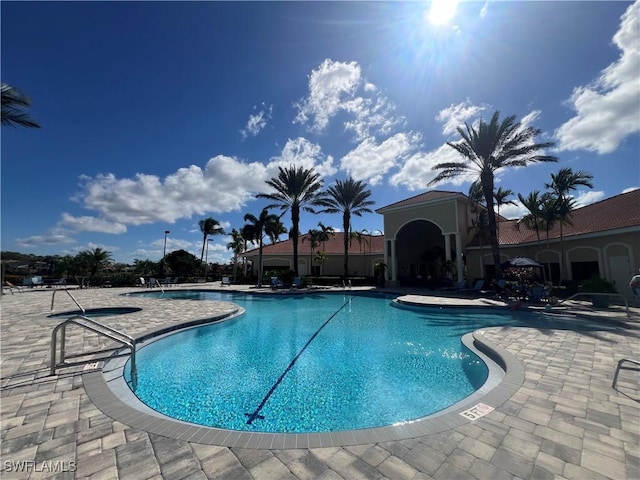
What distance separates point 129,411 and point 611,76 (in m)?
17.4

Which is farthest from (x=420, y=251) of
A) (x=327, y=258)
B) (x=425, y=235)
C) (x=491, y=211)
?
(x=491, y=211)

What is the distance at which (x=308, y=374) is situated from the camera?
609 cm

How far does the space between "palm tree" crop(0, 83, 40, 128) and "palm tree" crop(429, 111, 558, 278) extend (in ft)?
72.9

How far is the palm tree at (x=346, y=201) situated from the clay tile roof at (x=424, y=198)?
1913 mm

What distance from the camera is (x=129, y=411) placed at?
3.51m

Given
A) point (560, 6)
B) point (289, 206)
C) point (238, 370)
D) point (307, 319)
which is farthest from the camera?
point (289, 206)

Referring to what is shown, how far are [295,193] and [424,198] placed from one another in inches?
472

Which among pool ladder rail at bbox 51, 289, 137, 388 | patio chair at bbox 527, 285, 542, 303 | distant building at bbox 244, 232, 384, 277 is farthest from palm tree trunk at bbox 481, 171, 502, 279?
pool ladder rail at bbox 51, 289, 137, 388

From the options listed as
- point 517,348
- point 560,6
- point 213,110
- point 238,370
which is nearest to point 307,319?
point 238,370

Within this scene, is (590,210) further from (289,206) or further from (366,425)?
(366,425)

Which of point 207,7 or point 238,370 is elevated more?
point 207,7

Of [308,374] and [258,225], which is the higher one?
[258,225]

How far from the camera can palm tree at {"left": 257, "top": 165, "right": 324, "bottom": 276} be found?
26344 mm

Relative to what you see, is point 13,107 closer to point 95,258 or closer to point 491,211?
point 491,211
